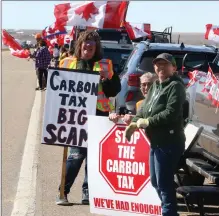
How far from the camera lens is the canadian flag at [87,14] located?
434 inches

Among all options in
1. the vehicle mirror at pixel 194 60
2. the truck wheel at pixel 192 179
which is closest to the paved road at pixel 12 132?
the truck wheel at pixel 192 179

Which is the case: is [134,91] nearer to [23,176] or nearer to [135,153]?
[23,176]

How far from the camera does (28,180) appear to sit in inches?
308

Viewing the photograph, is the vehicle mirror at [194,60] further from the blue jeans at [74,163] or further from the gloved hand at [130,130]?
the gloved hand at [130,130]

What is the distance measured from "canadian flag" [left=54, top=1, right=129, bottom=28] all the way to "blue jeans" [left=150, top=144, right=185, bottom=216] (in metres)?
5.89

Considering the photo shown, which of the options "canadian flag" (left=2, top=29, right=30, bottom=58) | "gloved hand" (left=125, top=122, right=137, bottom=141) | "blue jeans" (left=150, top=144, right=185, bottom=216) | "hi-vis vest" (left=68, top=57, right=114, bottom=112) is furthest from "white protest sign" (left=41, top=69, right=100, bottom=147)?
"canadian flag" (left=2, top=29, right=30, bottom=58)

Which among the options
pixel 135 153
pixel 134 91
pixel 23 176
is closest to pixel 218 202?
pixel 135 153

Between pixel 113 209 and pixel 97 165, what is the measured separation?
452 millimetres

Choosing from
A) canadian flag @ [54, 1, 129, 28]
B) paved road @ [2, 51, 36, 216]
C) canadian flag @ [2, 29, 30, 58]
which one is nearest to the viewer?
paved road @ [2, 51, 36, 216]

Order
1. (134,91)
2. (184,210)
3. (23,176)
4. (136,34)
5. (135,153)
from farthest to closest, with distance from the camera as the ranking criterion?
(136,34)
(134,91)
(23,176)
(184,210)
(135,153)

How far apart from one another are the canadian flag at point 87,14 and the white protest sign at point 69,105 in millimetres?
4491

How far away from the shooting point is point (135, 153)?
5.83 meters

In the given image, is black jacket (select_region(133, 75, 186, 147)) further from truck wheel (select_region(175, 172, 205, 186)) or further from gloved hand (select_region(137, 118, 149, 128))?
truck wheel (select_region(175, 172, 205, 186))

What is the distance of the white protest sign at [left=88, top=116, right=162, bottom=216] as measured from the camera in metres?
5.80
